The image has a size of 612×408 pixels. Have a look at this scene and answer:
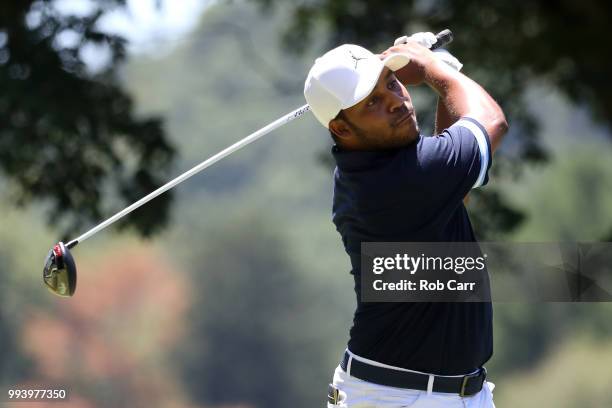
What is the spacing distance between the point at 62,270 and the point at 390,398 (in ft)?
4.36

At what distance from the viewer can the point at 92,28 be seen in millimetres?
8734

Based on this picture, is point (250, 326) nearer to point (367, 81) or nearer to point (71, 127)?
point (71, 127)

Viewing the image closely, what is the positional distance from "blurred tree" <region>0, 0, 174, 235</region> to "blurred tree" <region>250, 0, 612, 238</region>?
2110 millimetres

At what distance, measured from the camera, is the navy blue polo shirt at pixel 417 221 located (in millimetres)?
3910

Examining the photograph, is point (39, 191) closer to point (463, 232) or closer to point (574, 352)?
point (463, 232)

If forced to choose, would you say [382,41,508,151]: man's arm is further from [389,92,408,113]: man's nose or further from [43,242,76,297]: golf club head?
[43,242,76,297]: golf club head

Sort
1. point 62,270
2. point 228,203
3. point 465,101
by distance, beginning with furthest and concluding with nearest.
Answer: point 228,203 → point 62,270 → point 465,101

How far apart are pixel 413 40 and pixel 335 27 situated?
751 centimetres

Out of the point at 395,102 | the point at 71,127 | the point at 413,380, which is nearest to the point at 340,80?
the point at 395,102

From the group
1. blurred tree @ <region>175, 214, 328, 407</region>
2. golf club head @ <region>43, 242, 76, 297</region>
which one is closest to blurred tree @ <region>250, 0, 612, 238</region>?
golf club head @ <region>43, 242, 76, 297</region>

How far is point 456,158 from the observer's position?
155 inches

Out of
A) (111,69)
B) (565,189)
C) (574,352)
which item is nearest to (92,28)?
(111,69)

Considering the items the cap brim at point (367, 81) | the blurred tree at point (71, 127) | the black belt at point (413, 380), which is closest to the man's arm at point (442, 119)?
the cap brim at point (367, 81)

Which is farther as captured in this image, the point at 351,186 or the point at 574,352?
the point at 574,352
